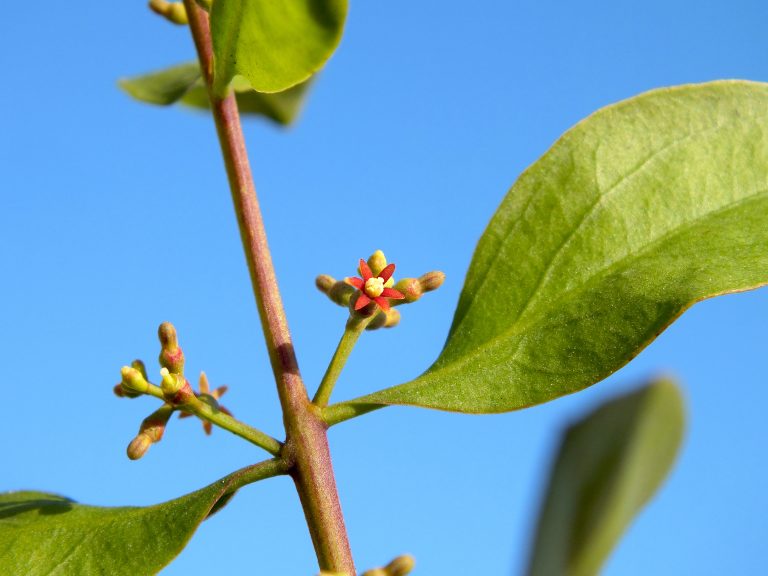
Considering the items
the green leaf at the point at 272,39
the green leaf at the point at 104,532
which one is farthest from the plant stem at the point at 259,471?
the green leaf at the point at 272,39

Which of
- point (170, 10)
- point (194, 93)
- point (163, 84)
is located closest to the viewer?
point (170, 10)

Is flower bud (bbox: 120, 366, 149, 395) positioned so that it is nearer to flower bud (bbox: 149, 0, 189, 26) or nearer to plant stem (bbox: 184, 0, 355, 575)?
plant stem (bbox: 184, 0, 355, 575)

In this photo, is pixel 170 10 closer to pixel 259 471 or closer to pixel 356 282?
pixel 356 282

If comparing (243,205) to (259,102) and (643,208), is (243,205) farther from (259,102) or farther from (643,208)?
(259,102)

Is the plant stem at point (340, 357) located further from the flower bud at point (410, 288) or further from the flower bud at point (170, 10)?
the flower bud at point (170, 10)

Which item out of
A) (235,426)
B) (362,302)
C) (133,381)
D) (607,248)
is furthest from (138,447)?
(607,248)

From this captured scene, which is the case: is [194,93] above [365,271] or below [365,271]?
above
